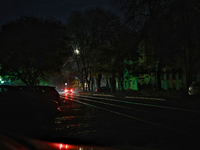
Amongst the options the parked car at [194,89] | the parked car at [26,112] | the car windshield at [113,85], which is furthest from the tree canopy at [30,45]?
the parked car at [26,112]

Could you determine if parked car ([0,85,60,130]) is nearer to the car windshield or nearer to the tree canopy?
the car windshield

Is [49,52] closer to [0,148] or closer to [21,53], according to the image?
[21,53]

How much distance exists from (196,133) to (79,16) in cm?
4937

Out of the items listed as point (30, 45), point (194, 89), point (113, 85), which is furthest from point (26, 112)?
point (113, 85)

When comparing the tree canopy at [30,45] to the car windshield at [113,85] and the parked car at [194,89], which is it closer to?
the car windshield at [113,85]

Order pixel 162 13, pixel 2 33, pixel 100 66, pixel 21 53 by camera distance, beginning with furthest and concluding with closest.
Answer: pixel 100 66
pixel 2 33
pixel 21 53
pixel 162 13

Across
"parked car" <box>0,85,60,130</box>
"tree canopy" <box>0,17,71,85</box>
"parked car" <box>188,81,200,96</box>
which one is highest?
"tree canopy" <box>0,17,71,85</box>

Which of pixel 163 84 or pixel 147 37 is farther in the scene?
pixel 163 84

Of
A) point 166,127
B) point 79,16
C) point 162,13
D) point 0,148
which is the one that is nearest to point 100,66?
point 79,16

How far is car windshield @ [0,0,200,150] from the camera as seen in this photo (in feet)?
24.6

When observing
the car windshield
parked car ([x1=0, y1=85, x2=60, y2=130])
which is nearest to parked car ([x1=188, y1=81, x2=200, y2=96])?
the car windshield

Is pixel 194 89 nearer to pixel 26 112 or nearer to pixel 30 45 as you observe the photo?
pixel 26 112

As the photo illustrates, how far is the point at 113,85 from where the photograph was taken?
1945 inches

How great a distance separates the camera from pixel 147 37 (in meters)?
24.9
